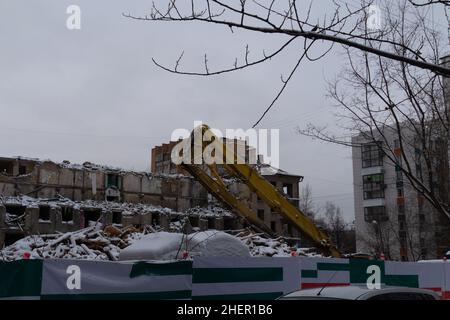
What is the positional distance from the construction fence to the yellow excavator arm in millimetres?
5195

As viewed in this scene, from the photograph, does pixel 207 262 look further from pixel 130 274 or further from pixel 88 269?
pixel 88 269

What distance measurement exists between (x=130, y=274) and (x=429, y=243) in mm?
48734

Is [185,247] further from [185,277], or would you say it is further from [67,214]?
[67,214]

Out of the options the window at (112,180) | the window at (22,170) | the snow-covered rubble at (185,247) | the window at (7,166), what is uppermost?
the window at (7,166)

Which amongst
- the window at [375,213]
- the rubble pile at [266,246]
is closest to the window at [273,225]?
the window at [375,213]

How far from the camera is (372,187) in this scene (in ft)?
239

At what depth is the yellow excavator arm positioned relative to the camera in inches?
737

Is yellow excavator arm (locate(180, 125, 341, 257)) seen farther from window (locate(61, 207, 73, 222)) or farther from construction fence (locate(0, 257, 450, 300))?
window (locate(61, 207, 73, 222))

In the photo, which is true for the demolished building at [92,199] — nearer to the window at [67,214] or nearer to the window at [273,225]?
the window at [67,214]

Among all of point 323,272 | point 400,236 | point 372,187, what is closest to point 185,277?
point 323,272

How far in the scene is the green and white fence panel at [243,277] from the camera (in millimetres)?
10391

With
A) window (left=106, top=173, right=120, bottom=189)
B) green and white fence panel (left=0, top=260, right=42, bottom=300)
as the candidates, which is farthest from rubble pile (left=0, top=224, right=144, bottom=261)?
window (left=106, top=173, right=120, bottom=189)

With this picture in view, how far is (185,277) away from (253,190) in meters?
8.96
